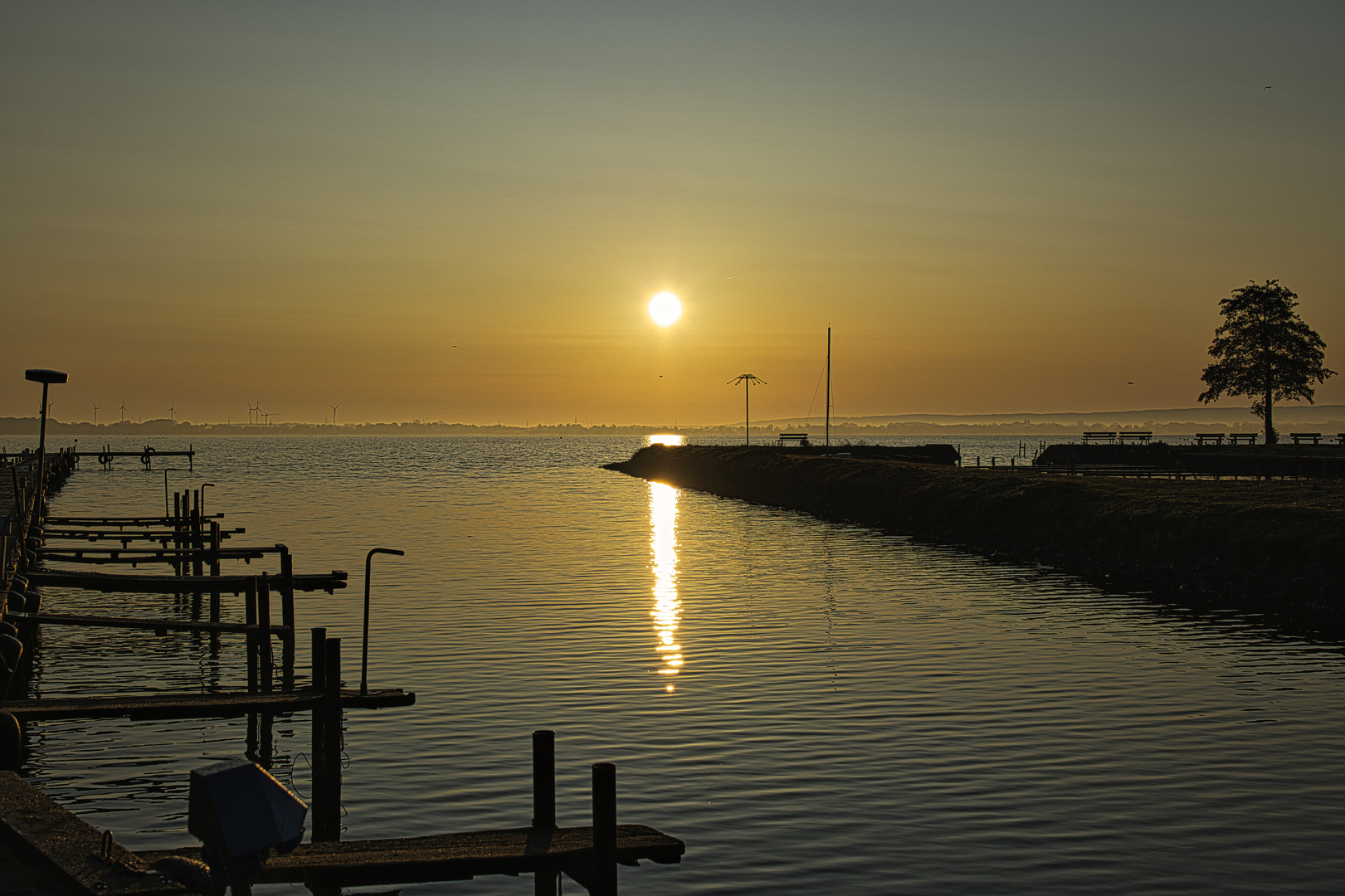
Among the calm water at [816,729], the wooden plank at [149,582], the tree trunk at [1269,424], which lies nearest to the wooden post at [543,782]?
the calm water at [816,729]

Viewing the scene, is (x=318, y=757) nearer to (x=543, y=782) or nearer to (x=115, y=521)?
(x=543, y=782)

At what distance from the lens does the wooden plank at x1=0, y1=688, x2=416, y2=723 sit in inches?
579

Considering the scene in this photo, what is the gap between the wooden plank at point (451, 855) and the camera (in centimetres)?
992

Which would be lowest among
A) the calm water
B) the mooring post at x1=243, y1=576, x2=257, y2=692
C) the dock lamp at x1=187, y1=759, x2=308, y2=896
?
the calm water

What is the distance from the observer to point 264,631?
22172mm

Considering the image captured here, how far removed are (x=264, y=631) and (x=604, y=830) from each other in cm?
1420

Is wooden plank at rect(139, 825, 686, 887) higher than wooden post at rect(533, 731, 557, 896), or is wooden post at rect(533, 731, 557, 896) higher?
wooden post at rect(533, 731, 557, 896)

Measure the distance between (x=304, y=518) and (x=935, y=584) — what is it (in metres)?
45.4

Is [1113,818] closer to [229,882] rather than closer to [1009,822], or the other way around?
[1009,822]

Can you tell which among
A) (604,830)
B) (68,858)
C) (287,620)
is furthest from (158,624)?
(604,830)

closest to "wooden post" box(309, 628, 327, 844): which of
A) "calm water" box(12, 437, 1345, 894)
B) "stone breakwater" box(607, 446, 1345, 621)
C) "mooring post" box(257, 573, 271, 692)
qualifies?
"calm water" box(12, 437, 1345, 894)

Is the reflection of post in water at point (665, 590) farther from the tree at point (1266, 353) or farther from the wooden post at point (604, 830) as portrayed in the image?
the tree at point (1266, 353)

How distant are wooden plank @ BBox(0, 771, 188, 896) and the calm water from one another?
3793 mm

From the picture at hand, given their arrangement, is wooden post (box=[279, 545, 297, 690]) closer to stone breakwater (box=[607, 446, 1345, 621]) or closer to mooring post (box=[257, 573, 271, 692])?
mooring post (box=[257, 573, 271, 692])
